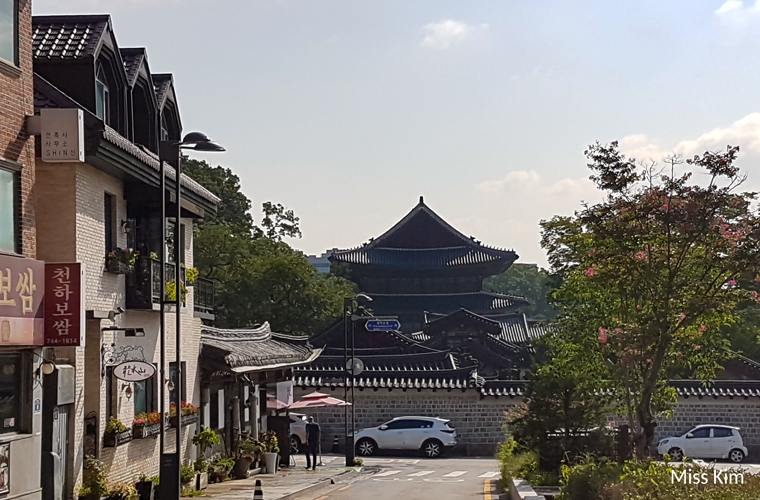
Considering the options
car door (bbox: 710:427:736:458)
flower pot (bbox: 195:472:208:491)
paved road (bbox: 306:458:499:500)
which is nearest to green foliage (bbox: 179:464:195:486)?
flower pot (bbox: 195:472:208:491)

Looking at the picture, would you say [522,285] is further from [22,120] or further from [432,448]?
[22,120]

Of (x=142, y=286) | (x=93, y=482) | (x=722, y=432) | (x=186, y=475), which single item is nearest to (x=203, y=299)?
(x=186, y=475)

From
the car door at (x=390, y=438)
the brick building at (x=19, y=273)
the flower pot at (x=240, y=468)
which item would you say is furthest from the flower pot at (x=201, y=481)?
the car door at (x=390, y=438)

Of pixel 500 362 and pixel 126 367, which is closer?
pixel 126 367

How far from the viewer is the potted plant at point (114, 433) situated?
18.2 meters

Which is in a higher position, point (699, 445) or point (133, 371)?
point (133, 371)

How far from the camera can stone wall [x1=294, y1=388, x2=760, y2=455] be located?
Answer: 44188mm

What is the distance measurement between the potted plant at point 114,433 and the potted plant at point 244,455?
27.8 ft

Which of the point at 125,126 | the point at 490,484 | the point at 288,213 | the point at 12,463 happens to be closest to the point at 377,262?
the point at 288,213

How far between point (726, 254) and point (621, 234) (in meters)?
1.85

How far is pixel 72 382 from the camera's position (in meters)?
16.6

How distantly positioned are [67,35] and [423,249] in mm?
50188

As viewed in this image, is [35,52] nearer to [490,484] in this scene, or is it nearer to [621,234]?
[621,234]

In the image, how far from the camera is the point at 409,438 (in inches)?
1698
